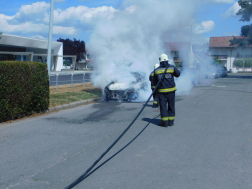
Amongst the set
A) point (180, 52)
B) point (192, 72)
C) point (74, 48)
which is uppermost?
point (74, 48)

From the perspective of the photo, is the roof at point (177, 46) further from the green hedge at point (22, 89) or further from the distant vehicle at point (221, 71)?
the distant vehicle at point (221, 71)

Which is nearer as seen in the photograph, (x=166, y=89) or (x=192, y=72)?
(x=166, y=89)

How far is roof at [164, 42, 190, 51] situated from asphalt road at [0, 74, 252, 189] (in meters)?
8.80

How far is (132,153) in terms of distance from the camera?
5.07 metres

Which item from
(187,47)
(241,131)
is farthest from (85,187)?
(187,47)

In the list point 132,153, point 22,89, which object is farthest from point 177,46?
point 132,153

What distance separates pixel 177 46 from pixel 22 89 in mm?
12536

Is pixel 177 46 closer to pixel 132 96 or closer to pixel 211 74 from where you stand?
pixel 132 96

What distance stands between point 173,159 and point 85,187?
170cm

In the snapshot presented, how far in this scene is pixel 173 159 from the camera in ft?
15.5

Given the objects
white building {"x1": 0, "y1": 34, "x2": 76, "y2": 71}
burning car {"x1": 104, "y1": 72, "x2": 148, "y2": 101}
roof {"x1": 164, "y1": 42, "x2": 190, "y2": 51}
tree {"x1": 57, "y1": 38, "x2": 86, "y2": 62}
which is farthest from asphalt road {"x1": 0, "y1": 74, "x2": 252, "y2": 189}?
tree {"x1": 57, "y1": 38, "x2": 86, "y2": 62}

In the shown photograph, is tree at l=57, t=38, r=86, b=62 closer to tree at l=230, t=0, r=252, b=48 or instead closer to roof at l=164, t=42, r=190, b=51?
tree at l=230, t=0, r=252, b=48

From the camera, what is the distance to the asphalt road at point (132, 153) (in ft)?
12.7

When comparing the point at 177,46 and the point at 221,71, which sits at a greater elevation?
the point at 177,46
